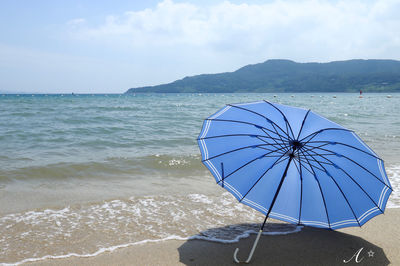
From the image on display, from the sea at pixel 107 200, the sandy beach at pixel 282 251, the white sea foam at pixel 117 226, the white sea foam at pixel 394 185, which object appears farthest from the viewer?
the white sea foam at pixel 394 185

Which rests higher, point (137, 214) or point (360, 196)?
point (360, 196)

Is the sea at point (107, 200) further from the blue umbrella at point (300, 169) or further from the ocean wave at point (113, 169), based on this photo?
the blue umbrella at point (300, 169)

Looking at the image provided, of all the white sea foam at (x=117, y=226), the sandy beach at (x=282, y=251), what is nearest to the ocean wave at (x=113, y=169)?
the white sea foam at (x=117, y=226)

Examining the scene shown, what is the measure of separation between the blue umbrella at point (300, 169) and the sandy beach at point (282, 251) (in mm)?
462

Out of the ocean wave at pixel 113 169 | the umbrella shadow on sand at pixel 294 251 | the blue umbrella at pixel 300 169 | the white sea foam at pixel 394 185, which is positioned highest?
the blue umbrella at pixel 300 169

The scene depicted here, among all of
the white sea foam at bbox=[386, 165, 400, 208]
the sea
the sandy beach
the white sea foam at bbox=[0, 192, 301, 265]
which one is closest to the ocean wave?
the sea

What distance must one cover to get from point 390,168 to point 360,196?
5924 millimetres

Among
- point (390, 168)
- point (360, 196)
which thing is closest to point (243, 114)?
point (360, 196)

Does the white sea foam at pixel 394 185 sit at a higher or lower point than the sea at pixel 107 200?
lower

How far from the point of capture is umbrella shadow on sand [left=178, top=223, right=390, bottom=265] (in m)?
3.57

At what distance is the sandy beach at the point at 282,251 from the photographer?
3.54 m

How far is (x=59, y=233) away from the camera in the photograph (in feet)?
14.0

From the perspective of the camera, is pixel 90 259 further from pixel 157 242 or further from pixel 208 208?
pixel 208 208

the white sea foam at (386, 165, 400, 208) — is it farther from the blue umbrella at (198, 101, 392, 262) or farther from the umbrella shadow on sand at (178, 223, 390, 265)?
the blue umbrella at (198, 101, 392, 262)
